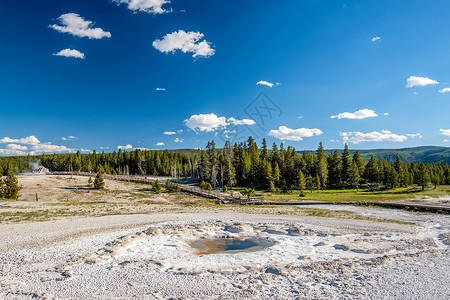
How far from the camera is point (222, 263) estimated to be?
12055 millimetres

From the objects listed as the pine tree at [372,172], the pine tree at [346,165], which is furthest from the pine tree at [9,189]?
the pine tree at [372,172]

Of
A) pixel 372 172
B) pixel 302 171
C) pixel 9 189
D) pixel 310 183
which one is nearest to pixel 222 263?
pixel 9 189

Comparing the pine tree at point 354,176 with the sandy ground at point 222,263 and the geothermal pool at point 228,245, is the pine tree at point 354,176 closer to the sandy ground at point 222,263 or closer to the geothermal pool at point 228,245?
the sandy ground at point 222,263

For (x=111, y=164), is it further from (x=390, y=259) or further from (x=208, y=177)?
(x=390, y=259)

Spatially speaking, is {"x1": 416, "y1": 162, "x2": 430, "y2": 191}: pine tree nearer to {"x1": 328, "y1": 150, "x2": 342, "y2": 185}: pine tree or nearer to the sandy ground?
{"x1": 328, "y1": 150, "x2": 342, "y2": 185}: pine tree

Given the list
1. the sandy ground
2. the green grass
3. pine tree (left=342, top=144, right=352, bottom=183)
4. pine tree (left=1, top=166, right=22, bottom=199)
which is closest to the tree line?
pine tree (left=342, top=144, right=352, bottom=183)

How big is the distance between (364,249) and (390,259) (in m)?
1.67

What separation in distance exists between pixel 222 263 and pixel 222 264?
0.13 metres

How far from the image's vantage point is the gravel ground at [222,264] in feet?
30.6

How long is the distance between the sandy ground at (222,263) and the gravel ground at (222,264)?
0.04 metres

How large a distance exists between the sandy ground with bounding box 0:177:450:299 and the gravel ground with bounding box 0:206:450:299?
0.14 ft

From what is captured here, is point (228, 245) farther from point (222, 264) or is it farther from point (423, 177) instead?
point (423, 177)

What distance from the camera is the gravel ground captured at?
9320mm

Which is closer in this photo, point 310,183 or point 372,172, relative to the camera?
point 310,183
